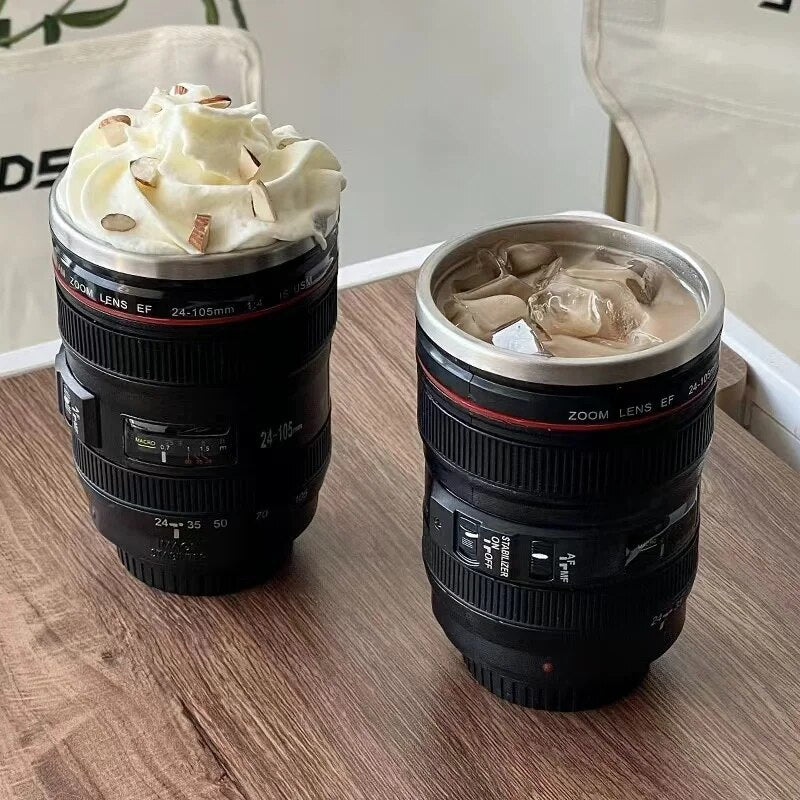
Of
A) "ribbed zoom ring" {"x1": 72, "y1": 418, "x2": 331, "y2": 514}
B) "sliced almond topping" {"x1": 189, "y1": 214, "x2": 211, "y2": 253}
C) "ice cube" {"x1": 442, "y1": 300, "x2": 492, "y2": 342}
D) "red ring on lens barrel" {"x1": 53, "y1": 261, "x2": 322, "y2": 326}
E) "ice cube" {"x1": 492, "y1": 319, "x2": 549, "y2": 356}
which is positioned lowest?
"ribbed zoom ring" {"x1": 72, "y1": 418, "x2": 331, "y2": 514}

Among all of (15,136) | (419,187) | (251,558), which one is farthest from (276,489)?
(419,187)

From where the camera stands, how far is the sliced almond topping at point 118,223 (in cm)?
66

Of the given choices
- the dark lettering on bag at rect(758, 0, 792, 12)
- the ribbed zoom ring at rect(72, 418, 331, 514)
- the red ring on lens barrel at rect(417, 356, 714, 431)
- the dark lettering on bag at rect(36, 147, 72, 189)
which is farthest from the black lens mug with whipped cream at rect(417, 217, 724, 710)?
the dark lettering on bag at rect(36, 147, 72, 189)

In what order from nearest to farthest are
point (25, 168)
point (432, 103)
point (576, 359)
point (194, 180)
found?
1. point (576, 359)
2. point (194, 180)
3. point (25, 168)
4. point (432, 103)

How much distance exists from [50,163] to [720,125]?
0.65 meters

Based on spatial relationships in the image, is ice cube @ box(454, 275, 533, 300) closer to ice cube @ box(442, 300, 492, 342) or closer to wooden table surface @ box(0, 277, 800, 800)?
ice cube @ box(442, 300, 492, 342)

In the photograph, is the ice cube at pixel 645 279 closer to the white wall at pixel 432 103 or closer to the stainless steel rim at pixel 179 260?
the stainless steel rim at pixel 179 260

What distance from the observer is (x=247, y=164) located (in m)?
0.69

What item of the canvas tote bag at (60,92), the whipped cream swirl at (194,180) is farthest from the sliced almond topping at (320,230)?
the canvas tote bag at (60,92)

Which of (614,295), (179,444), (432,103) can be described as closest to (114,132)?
(179,444)

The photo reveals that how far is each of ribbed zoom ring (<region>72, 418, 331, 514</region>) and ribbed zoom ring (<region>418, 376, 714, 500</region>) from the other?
151 millimetres

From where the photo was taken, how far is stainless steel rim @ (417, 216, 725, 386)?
22.6 inches

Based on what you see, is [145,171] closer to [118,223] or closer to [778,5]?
[118,223]

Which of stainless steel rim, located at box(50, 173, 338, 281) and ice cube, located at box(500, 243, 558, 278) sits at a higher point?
stainless steel rim, located at box(50, 173, 338, 281)
